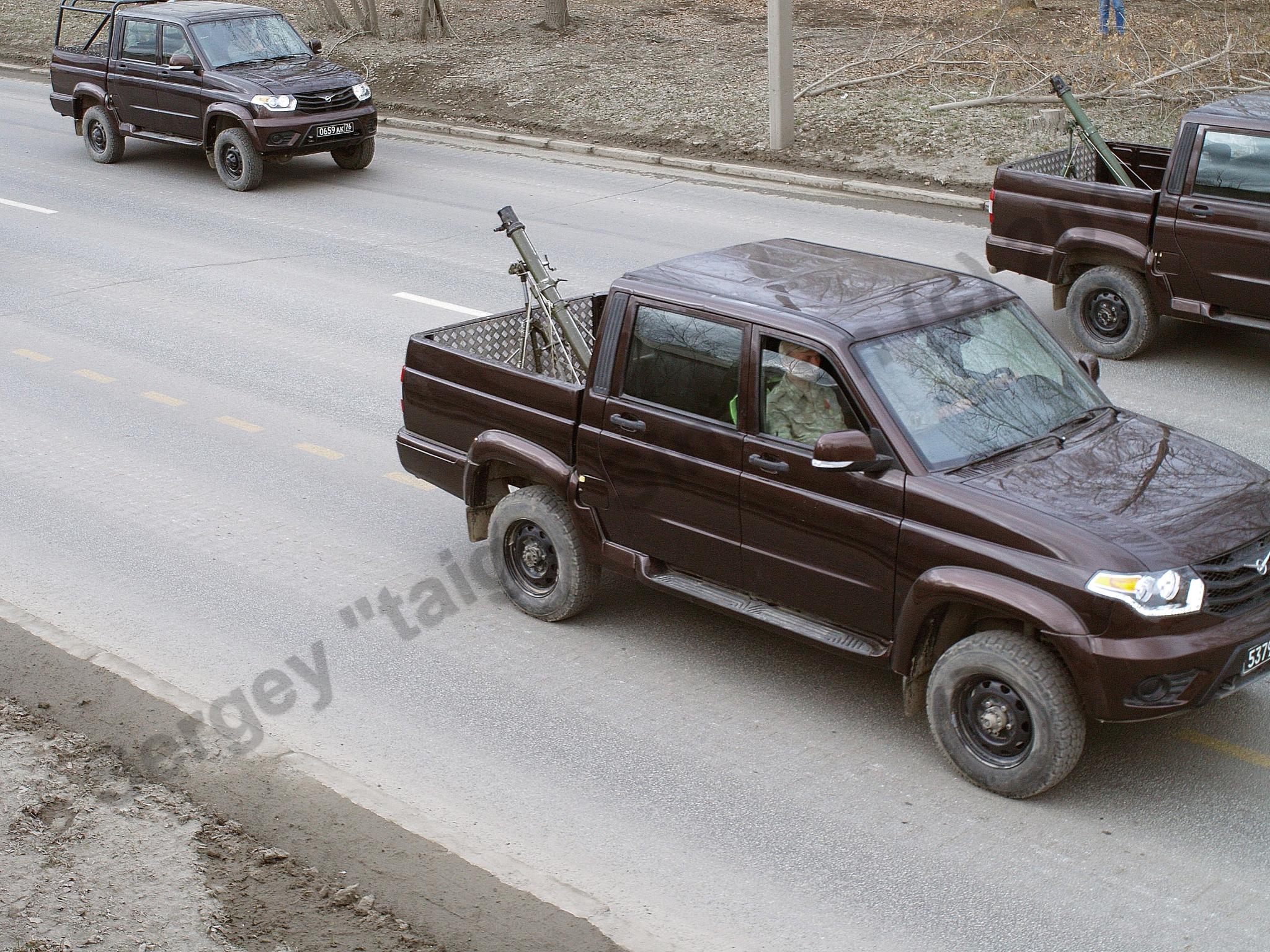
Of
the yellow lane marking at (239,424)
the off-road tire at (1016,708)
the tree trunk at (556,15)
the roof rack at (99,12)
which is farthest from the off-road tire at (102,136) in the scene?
the off-road tire at (1016,708)

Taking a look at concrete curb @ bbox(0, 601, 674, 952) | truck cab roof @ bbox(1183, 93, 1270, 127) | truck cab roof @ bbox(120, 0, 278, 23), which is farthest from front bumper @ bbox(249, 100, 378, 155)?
concrete curb @ bbox(0, 601, 674, 952)

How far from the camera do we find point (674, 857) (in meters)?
5.71

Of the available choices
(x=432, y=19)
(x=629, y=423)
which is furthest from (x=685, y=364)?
(x=432, y=19)

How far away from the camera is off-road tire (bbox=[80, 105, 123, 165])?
19.5 metres

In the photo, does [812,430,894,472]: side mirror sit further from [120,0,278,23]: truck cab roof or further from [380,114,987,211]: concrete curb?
[120,0,278,23]: truck cab roof

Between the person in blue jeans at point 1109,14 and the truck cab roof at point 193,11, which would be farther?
the person in blue jeans at point 1109,14

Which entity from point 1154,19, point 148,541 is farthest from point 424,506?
point 1154,19

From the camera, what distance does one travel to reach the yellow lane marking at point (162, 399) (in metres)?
11.0

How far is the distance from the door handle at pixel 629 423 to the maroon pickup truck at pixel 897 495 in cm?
1

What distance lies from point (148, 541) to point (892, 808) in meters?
5.01

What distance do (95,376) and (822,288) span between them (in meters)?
7.09

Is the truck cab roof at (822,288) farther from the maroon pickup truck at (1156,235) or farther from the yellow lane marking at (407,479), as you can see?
the maroon pickup truck at (1156,235)

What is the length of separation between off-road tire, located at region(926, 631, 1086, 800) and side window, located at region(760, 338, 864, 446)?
1.09 m

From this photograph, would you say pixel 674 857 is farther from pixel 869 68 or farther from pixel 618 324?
pixel 869 68
